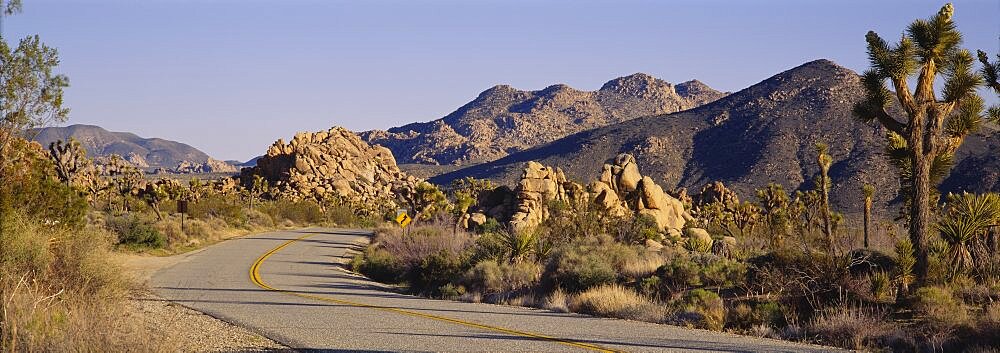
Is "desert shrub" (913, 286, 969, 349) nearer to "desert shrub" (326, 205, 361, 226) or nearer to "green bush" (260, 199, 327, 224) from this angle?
"green bush" (260, 199, 327, 224)

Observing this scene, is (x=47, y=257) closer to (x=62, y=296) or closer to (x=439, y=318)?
(x=62, y=296)

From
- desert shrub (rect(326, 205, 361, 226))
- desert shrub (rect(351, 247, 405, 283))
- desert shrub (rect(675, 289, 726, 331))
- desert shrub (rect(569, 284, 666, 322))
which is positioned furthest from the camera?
desert shrub (rect(326, 205, 361, 226))

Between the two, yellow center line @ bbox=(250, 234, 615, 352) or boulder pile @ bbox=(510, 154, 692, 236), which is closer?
yellow center line @ bbox=(250, 234, 615, 352)

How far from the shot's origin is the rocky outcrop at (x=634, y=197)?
44250 millimetres

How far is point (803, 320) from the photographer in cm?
1491

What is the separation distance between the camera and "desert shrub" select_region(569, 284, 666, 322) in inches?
631

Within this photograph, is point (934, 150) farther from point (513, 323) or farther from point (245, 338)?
point (245, 338)

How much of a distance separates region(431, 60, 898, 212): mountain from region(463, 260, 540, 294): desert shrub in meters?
52.5

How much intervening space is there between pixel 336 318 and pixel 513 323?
3248 mm

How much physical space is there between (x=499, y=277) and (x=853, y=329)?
1042 cm

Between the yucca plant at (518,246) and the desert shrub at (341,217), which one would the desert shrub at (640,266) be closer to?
the yucca plant at (518,246)

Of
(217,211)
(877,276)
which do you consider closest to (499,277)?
(877,276)

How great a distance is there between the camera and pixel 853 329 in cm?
1299

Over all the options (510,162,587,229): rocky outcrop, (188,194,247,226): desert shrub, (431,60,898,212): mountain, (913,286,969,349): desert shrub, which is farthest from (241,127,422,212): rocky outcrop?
(913,286,969,349): desert shrub
